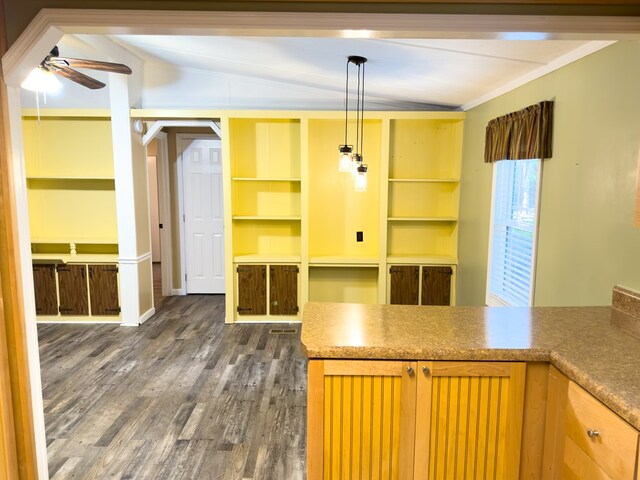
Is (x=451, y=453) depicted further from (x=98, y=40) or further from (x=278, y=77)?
(x=98, y=40)

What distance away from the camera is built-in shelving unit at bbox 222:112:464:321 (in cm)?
483

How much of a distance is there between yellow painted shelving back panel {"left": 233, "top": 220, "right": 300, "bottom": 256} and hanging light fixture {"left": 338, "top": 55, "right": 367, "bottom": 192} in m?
1.14

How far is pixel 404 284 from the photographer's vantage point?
4840 millimetres

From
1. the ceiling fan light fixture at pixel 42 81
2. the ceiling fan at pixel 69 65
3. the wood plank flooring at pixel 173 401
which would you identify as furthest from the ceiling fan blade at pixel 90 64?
the wood plank flooring at pixel 173 401

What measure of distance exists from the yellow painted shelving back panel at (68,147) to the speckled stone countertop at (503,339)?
13.0ft

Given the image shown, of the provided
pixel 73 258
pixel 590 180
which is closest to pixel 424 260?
pixel 590 180

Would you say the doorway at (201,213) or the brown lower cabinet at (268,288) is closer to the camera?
the brown lower cabinet at (268,288)

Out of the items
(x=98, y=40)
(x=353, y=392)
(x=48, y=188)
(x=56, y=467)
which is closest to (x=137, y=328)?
(x=48, y=188)

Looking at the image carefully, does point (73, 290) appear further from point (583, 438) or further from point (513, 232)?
point (583, 438)

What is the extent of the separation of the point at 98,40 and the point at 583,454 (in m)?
4.78

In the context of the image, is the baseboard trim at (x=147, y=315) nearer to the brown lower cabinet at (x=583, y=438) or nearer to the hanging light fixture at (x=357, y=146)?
the hanging light fixture at (x=357, y=146)

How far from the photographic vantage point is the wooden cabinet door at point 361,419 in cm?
170

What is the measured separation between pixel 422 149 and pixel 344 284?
1830mm

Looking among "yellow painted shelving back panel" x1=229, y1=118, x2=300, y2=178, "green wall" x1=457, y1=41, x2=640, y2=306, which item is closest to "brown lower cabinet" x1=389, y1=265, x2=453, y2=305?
"yellow painted shelving back panel" x1=229, y1=118, x2=300, y2=178
